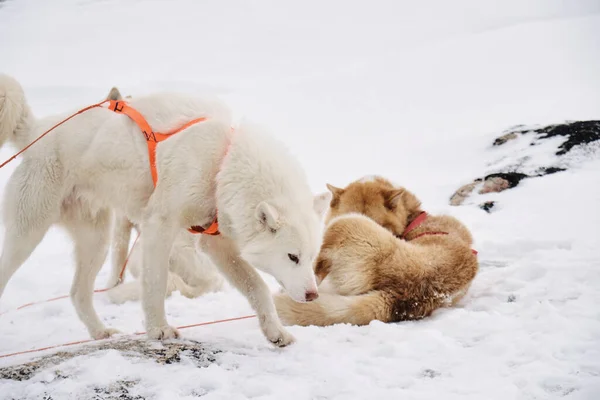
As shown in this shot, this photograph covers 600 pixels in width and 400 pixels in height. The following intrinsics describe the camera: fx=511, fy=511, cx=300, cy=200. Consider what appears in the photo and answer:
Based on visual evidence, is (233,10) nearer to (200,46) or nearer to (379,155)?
(200,46)

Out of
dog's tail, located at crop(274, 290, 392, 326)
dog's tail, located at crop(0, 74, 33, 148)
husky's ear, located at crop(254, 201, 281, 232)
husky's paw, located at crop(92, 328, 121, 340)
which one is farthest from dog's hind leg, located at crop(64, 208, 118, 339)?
husky's ear, located at crop(254, 201, 281, 232)

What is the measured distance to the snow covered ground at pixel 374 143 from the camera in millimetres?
2520

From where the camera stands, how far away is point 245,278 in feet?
11.0

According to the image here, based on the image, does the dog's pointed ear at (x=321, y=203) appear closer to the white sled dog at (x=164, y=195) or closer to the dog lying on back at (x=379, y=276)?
the white sled dog at (x=164, y=195)

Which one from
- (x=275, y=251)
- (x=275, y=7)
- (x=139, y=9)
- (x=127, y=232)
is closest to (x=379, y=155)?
(x=127, y=232)

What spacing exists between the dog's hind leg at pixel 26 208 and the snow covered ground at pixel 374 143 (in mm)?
Result: 614

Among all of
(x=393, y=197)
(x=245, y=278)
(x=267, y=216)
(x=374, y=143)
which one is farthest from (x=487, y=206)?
(x=374, y=143)

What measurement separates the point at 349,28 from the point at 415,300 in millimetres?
27760

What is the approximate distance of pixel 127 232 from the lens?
18.7 feet

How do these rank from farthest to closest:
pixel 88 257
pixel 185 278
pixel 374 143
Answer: pixel 374 143 → pixel 185 278 → pixel 88 257

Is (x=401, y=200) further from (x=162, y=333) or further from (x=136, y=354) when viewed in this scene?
(x=136, y=354)

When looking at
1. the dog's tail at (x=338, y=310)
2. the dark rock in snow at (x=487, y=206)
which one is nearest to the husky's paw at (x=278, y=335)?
the dog's tail at (x=338, y=310)

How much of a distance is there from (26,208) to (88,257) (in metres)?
0.72

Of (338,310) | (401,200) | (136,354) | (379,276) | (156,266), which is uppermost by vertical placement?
(156,266)
